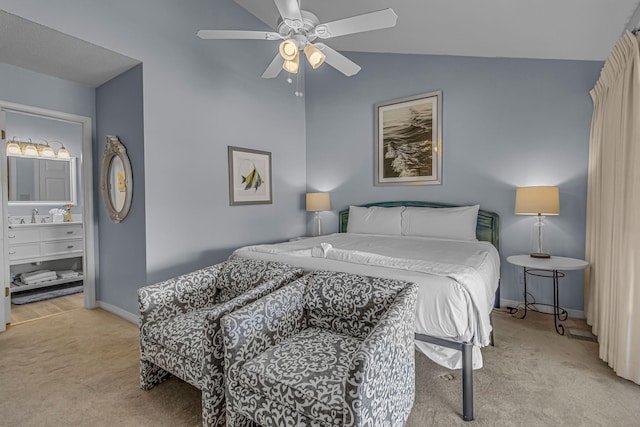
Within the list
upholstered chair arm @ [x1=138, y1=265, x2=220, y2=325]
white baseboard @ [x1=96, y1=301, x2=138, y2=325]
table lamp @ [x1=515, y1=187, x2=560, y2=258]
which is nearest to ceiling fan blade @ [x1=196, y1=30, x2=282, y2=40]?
upholstered chair arm @ [x1=138, y1=265, x2=220, y2=325]

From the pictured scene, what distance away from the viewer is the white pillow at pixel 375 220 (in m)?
3.93

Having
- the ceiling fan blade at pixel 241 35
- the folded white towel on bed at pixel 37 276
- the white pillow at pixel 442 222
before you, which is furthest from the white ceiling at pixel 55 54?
the white pillow at pixel 442 222

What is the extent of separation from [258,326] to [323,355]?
350 mm

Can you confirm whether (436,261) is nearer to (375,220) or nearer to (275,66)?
(375,220)

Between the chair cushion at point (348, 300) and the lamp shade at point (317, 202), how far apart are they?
2.58m

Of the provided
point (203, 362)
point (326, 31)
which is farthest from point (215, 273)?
point (326, 31)

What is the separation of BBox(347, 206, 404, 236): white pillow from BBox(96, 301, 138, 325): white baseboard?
2.64 metres

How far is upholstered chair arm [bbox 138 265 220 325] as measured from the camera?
1.95 m

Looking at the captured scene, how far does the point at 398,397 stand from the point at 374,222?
2.71 metres

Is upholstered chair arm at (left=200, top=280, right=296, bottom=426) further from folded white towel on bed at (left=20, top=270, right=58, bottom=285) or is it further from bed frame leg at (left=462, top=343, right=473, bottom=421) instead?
folded white towel on bed at (left=20, top=270, right=58, bottom=285)

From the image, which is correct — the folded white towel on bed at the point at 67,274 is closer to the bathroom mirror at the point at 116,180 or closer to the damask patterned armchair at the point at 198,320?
the bathroom mirror at the point at 116,180

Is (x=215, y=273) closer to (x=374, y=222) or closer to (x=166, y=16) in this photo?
(x=374, y=222)

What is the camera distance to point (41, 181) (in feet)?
15.2

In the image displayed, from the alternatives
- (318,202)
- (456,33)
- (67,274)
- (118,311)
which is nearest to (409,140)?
(456,33)
